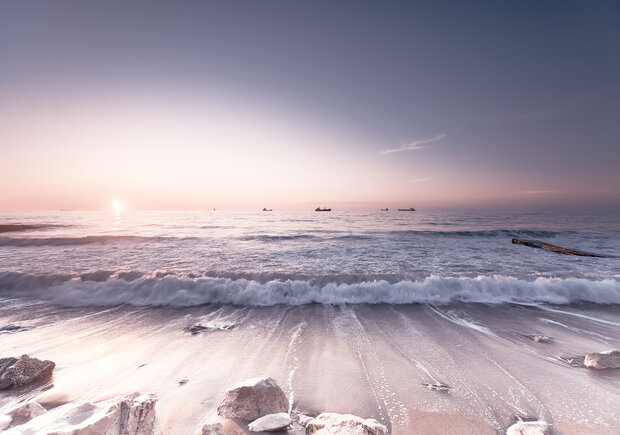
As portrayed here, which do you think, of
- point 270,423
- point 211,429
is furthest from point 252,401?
point 211,429

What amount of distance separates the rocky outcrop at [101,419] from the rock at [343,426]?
4.78 ft

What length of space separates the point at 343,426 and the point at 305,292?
5229 millimetres

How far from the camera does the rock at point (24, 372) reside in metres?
3.21

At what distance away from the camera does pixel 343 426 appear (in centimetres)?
211

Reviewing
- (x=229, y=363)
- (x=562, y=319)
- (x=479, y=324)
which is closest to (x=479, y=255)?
(x=562, y=319)

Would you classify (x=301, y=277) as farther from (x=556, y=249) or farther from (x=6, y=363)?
(x=556, y=249)

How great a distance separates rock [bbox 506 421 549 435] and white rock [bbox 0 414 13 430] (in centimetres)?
484

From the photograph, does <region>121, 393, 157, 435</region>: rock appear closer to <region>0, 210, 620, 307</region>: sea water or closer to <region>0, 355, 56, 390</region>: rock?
<region>0, 355, 56, 390</region>: rock

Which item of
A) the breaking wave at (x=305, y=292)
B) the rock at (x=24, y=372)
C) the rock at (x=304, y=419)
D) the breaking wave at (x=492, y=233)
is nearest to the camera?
the rock at (x=304, y=419)

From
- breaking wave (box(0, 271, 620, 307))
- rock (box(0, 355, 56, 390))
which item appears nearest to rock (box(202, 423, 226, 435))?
rock (box(0, 355, 56, 390))

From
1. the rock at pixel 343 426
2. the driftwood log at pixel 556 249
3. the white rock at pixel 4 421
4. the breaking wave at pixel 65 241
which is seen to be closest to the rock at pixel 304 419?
the rock at pixel 343 426

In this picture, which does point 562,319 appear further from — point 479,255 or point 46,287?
point 46,287

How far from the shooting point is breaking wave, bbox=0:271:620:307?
6.97m

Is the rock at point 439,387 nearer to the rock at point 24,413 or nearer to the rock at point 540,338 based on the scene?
the rock at point 540,338
